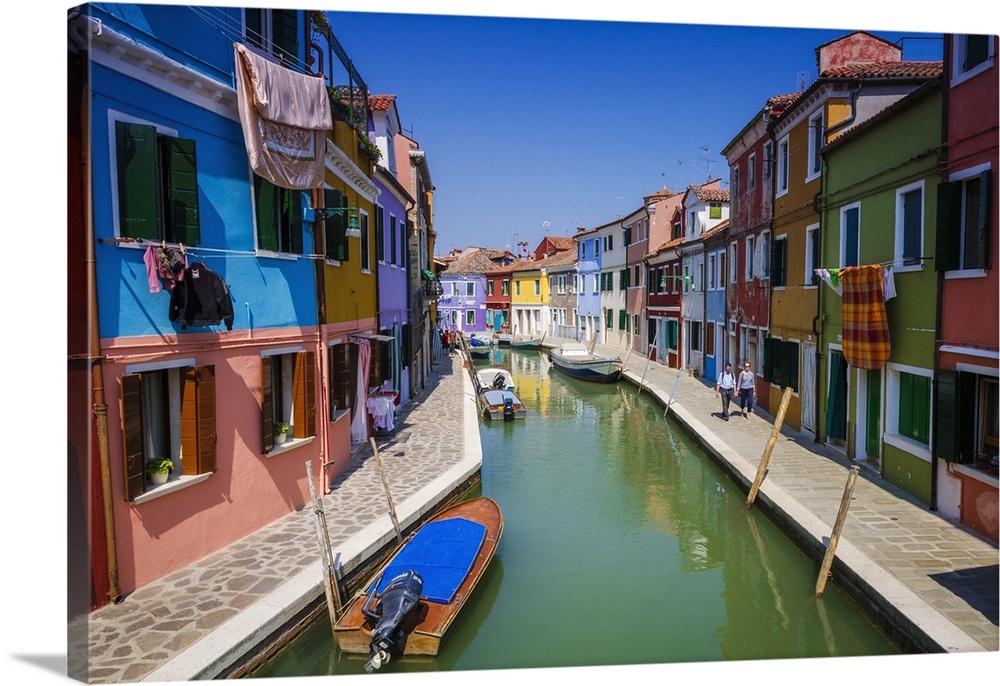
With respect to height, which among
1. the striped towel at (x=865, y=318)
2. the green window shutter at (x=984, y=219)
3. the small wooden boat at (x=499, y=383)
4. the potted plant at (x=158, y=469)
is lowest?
the small wooden boat at (x=499, y=383)

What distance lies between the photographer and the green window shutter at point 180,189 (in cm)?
718

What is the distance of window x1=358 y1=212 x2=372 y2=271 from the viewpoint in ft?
44.6

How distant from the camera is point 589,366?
2836 cm

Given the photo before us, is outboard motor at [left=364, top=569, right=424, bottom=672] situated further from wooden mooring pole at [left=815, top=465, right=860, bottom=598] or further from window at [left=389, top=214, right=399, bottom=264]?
window at [left=389, top=214, right=399, bottom=264]

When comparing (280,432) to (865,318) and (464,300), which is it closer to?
(865,318)

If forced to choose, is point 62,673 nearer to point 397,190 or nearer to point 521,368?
point 397,190

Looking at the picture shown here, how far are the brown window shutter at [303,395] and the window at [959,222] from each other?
27.7 ft

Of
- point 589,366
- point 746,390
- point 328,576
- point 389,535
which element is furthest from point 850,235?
point 589,366

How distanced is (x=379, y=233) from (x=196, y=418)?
345 inches

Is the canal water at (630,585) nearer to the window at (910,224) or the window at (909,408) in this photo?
the window at (909,408)

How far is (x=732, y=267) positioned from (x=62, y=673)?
62.9 ft

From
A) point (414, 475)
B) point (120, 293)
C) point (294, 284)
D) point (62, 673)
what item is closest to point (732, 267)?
point (414, 475)

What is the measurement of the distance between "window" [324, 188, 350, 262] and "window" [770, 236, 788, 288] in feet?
33.7

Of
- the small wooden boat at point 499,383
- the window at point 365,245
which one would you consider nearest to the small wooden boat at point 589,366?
the small wooden boat at point 499,383
